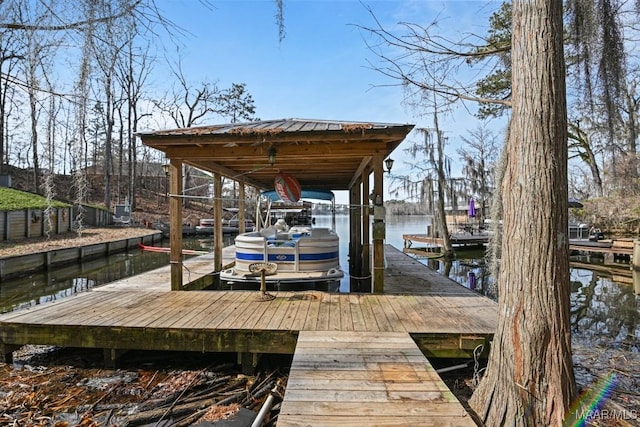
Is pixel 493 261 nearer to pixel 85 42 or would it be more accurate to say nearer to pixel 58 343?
pixel 85 42

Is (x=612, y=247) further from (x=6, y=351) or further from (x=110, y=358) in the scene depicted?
(x=6, y=351)

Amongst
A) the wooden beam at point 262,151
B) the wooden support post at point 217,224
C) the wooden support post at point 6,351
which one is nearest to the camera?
the wooden support post at point 6,351

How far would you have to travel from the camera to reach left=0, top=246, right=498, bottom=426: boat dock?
246 cm

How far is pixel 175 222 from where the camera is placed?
228 inches

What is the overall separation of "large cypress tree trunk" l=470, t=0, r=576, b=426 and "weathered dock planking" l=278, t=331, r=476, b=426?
0.52m

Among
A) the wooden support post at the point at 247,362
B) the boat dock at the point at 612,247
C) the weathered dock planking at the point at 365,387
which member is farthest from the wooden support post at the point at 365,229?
the boat dock at the point at 612,247

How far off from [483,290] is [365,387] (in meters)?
8.37

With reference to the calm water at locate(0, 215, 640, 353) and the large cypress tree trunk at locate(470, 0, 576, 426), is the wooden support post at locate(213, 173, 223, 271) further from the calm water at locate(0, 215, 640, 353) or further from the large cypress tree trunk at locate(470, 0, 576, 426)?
the large cypress tree trunk at locate(470, 0, 576, 426)

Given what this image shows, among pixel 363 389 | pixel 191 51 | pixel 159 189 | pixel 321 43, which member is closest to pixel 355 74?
pixel 321 43

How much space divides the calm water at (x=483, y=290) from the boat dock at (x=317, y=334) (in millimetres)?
2767

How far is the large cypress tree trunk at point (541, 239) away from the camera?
91.4 inches

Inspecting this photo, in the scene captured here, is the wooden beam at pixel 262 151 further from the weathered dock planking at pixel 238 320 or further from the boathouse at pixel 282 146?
the weathered dock planking at pixel 238 320

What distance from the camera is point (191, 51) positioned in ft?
5.78

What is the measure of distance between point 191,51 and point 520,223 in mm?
2301
